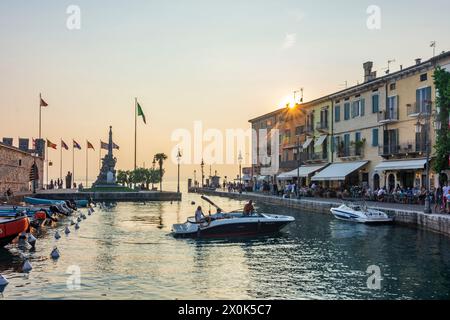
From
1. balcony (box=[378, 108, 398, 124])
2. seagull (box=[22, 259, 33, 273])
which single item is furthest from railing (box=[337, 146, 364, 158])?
seagull (box=[22, 259, 33, 273])

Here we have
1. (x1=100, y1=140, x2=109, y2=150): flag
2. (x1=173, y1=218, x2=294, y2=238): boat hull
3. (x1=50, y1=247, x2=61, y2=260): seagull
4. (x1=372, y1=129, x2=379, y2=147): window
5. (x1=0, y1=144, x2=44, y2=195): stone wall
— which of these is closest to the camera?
(x1=50, y1=247, x2=61, y2=260): seagull

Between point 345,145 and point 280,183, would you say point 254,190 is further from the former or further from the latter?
point 345,145

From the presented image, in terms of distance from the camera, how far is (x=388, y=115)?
1938 inches

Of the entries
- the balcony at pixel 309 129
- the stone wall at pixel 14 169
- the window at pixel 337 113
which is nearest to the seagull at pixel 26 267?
the stone wall at pixel 14 169

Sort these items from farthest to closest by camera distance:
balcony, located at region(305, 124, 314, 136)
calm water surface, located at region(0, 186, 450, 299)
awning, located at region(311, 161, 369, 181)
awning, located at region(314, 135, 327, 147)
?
balcony, located at region(305, 124, 314, 136), awning, located at region(314, 135, 327, 147), awning, located at region(311, 161, 369, 181), calm water surface, located at region(0, 186, 450, 299)

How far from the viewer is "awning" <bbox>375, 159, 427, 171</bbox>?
4312 centimetres

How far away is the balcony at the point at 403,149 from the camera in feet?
144

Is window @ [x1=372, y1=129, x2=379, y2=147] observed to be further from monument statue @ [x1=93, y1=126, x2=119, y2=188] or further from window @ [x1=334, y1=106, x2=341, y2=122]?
monument statue @ [x1=93, y1=126, x2=119, y2=188]

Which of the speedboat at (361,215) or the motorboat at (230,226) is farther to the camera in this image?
the speedboat at (361,215)

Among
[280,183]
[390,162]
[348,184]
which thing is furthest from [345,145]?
[280,183]

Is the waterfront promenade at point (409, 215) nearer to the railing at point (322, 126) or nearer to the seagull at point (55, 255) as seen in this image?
the railing at point (322, 126)

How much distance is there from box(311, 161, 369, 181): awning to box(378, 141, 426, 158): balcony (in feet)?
12.5

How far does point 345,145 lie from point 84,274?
44487mm

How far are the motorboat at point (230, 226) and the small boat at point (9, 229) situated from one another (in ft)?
27.7
